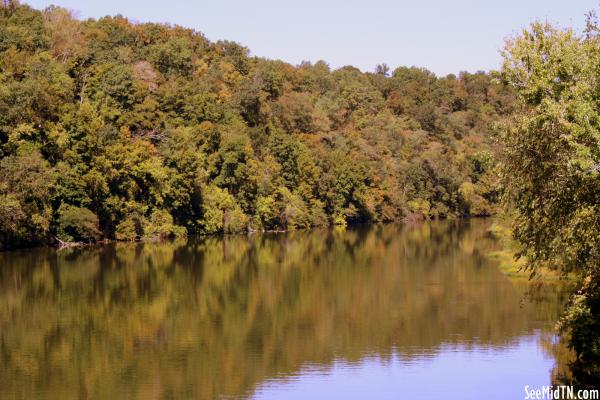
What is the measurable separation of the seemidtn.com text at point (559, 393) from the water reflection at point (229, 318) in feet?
3.89

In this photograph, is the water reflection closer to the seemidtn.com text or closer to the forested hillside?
the seemidtn.com text

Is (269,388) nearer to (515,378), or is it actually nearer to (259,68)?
(515,378)

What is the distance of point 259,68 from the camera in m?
108

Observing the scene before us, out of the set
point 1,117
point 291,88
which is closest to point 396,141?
point 291,88

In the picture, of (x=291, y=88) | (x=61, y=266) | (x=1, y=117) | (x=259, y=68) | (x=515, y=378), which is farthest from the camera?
(x=291, y=88)

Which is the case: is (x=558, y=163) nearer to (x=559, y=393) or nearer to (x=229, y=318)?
(x=559, y=393)

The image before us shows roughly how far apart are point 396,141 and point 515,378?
312 feet

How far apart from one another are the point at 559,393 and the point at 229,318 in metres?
15.8

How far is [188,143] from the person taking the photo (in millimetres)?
77000

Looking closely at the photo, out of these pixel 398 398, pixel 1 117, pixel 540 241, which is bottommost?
pixel 398 398

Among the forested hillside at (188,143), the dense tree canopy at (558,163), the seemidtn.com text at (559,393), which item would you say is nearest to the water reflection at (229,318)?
the seemidtn.com text at (559,393)

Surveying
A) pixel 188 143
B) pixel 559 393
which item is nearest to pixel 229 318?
pixel 559 393

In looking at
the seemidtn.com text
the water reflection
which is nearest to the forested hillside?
the seemidtn.com text

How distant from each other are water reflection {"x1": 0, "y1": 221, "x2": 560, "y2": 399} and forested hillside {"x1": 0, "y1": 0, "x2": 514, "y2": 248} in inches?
261
